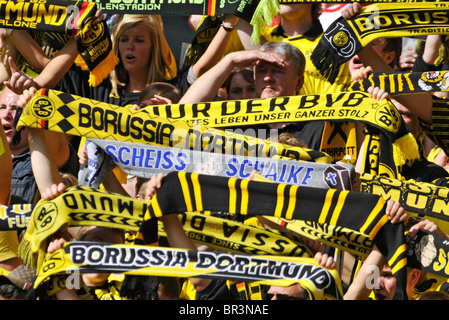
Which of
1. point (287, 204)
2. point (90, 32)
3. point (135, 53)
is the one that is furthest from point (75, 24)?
point (287, 204)

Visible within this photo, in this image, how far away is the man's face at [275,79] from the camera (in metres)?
6.21

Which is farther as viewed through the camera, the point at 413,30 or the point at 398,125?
the point at 413,30

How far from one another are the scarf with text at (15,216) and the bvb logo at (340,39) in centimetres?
228

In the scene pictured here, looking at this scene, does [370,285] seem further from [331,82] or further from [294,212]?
[331,82]

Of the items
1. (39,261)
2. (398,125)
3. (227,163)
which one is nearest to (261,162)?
(227,163)

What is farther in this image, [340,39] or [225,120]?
[340,39]

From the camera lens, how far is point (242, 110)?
5.91 metres

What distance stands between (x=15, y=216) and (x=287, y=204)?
1.80 metres

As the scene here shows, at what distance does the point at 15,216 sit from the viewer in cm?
563

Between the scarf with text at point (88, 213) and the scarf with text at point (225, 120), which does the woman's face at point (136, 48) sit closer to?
the scarf with text at point (225, 120)

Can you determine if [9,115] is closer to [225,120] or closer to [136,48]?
[136,48]
